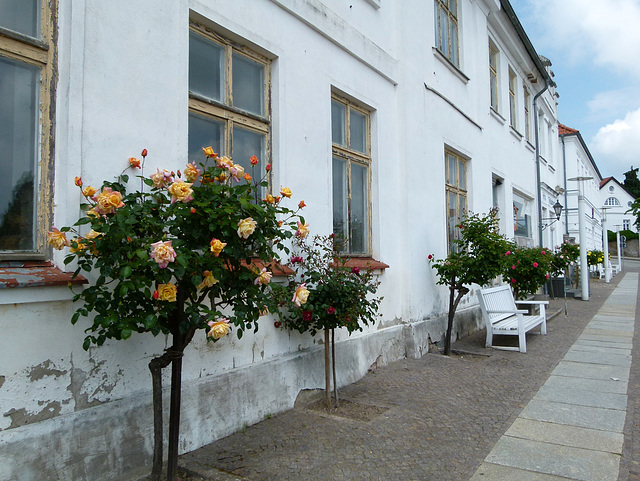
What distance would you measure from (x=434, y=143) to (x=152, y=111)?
532 centimetres

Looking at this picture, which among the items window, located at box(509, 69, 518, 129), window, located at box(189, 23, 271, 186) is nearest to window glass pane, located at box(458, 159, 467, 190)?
window, located at box(509, 69, 518, 129)

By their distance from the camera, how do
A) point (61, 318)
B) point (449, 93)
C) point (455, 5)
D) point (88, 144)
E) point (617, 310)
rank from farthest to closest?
1. point (617, 310)
2. point (455, 5)
3. point (449, 93)
4. point (88, 144)
5. point (61, 318)

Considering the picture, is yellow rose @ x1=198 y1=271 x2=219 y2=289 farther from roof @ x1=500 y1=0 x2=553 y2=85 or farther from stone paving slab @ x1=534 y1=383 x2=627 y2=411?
roof @ x1=500 y1=0 x2=553 y2=85

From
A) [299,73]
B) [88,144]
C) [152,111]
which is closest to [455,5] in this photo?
[299,73]

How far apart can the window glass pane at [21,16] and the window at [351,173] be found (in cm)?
340

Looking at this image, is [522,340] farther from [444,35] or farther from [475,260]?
[444,35]

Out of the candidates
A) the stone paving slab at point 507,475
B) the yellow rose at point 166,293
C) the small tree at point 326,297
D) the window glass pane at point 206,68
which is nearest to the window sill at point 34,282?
the yellow rose at point 166,293

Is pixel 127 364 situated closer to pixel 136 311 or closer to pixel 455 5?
pixel 136 311

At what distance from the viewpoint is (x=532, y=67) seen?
1427cm

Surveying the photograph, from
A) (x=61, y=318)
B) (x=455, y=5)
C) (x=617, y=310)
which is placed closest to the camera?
(x=61, y=318)

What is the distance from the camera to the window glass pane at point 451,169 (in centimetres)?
902

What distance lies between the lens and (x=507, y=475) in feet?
11.1

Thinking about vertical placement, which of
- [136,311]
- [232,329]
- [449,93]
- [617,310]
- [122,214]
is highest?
[449,93]

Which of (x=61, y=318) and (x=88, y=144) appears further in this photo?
(x=88, y=144)
